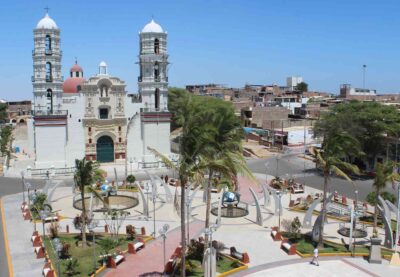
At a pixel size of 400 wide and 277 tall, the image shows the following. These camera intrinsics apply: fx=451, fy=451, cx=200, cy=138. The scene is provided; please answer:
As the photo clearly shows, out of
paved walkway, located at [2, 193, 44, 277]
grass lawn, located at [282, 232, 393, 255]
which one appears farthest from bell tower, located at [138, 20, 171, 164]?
grass lawn, located at [282, 232, 393, 255]

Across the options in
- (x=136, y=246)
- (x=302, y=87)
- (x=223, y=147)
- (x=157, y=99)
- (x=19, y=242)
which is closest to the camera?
(x=223, y=147)

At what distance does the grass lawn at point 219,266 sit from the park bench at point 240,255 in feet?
1.39

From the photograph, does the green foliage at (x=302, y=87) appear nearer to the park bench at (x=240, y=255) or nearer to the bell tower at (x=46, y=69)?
the bell tower at (x=46, y=69)

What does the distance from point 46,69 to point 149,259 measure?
3366cm

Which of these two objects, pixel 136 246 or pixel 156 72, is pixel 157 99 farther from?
pixel 136 246

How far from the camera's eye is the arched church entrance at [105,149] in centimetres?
5450

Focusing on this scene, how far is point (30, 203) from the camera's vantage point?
35688mm

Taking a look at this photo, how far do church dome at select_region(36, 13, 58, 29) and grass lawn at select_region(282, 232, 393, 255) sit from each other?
37.0m

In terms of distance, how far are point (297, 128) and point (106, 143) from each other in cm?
3394

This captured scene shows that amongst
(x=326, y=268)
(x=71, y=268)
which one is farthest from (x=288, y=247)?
(x=71, y=268)

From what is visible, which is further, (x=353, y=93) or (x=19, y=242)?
(x=353, y=93)

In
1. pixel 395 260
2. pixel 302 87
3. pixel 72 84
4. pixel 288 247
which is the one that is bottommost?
pixel 395 260

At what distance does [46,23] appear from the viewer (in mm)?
51062

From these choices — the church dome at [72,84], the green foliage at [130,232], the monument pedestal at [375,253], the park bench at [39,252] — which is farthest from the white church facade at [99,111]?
the monument pedestal at [375,253]
